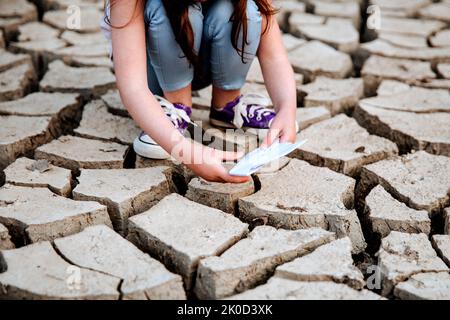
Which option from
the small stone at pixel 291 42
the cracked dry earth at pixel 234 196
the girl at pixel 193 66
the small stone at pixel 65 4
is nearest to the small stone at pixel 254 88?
the cracked dry earth at pixel 234 196

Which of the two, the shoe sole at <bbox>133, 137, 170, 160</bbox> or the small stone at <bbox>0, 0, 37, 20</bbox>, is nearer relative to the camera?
the shoe sole at <bbox>133, 137, 170, 160</bbox>

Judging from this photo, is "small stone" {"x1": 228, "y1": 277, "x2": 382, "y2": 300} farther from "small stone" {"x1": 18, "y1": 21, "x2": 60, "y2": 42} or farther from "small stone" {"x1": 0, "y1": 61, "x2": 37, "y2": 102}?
"small stone" {"x1": 18, "y1": 21, "x2": 60, "y2": 42}

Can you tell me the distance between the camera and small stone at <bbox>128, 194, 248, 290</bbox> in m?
1.49

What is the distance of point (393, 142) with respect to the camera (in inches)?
84.9

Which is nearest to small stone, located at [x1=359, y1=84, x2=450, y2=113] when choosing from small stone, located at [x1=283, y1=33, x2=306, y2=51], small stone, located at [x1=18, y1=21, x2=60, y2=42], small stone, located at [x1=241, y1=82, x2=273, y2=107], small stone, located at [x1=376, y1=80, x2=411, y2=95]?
small stone, located at [x1=376, y1=80, x2=411, y2=95]

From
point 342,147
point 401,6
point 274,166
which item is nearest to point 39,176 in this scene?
point 274,166

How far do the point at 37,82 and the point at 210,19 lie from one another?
3.61 ft

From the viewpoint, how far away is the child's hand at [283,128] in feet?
5.80

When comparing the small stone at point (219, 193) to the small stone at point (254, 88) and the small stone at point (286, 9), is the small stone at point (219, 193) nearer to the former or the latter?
the small stone at point (254, 88)

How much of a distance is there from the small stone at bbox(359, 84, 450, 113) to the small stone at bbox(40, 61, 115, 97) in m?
1.08

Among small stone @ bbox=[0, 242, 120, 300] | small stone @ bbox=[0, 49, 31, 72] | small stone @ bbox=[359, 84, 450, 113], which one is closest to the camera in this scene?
small stone @ bbox=[0, 242, 120, 300]

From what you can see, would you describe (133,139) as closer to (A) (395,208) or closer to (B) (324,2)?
(A) (395,208)

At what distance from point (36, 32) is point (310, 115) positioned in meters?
1.61
